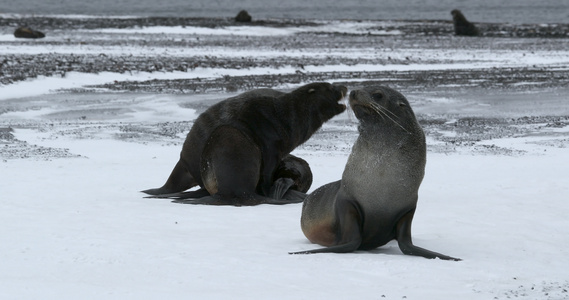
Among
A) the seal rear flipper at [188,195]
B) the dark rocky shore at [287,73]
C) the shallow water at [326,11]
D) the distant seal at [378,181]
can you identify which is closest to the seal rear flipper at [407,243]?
the distant seal at [378,181]

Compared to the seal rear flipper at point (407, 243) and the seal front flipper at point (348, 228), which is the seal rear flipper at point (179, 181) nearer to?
the seal front flipper at point (348, 228)

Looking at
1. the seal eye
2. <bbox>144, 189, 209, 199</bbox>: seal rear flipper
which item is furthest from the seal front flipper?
<bbox>144, 189, 209, 199</bbox>: seal rear flipper

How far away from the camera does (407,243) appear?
6.63 meters

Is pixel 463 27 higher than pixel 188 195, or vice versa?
pixel 188 195

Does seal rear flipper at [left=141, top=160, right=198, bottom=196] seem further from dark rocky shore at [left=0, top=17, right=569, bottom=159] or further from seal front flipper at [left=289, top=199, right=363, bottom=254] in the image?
seal front flipper at [left=289, top=199, right=363, bottom=254]

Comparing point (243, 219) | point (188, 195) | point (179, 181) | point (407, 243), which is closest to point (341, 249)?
point (407, 243)

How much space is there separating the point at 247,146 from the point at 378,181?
2.72 metres

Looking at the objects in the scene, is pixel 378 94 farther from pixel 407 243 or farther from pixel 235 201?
pixel 235 201

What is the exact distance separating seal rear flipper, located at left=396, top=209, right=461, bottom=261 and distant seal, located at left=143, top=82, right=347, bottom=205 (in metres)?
2.59

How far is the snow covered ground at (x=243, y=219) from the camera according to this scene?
558 centimetres

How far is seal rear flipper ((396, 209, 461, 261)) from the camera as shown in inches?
257

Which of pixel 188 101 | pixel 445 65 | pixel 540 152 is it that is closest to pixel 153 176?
pixel 540 152

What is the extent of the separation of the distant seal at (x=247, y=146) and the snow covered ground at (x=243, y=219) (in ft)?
1.20

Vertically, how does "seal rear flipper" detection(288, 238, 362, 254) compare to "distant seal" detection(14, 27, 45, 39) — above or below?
above
